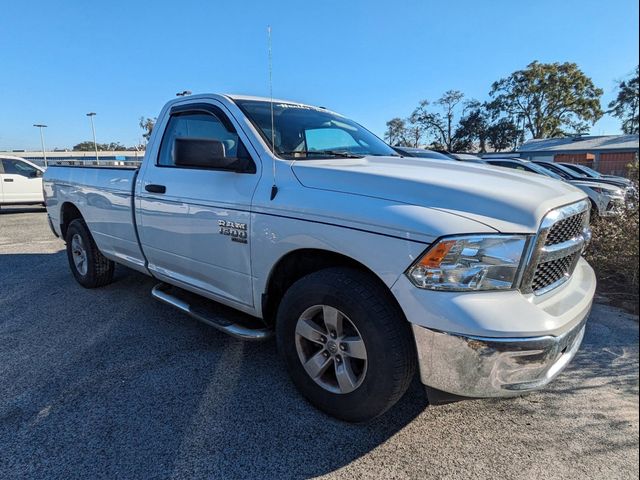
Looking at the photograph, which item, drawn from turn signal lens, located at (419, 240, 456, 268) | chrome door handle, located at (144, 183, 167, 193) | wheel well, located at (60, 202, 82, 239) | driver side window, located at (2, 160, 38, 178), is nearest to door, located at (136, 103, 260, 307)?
chrome door handle, located at (144, 183, 167, 193)

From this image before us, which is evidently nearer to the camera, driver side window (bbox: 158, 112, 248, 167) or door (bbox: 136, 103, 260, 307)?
door (bbox: 136, 103, 260, 307)

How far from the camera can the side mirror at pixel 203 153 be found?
269cm

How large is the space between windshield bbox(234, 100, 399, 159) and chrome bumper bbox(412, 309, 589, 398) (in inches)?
62.1

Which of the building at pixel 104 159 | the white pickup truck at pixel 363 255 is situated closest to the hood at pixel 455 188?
the white pickup truck at pixel 363 255

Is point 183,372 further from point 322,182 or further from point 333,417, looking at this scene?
point 322,182

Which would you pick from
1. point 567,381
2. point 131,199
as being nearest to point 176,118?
point 131,199

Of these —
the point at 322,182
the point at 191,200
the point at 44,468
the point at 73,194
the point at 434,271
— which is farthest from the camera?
the point at 73,194

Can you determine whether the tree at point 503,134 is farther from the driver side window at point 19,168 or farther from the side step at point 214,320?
the side step at point 214,320

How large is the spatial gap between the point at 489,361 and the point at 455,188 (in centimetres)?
85

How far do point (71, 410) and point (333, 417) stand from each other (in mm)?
1652

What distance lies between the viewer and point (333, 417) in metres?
2.50

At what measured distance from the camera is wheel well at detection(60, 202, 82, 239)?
5.19 m

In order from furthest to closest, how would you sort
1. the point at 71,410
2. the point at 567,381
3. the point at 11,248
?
the point at 11,248 → the point at 567,381 → the point at 71,410

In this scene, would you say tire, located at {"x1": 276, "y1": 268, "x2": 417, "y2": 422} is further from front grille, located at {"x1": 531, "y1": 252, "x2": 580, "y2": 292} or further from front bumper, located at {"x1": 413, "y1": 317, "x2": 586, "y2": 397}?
front grille, located at {"x1": 531, "y1": 252, "x2": 580, "y2": 292}
